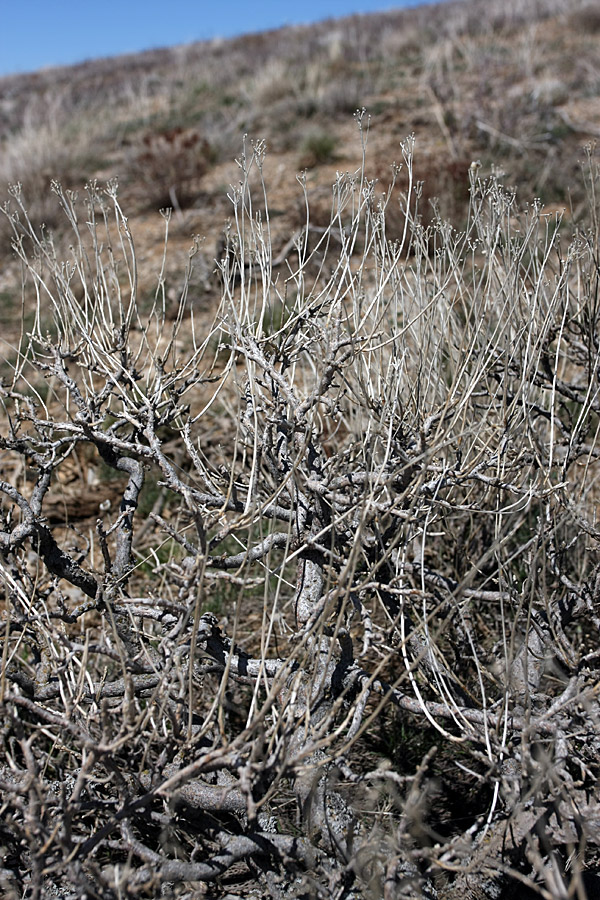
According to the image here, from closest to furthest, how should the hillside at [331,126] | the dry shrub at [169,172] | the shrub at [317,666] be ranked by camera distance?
the shrub at [317,666], the hillside at [331,126], the dry shrub at [169,172]

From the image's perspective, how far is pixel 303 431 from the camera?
71.9 inches

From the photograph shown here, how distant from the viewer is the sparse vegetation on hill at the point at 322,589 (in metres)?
1.44

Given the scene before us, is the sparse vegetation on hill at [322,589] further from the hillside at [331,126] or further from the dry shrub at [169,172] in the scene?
the dry shrub at [169,172]

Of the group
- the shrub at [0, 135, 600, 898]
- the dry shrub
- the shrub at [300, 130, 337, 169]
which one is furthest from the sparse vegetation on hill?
the shrub at [300, 130, 337, 169]

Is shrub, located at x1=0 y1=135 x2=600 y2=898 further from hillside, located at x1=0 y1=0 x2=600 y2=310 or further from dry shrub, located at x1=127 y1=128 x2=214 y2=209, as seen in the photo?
dry shrub, located at x1=127 y1=128 x2=214 y2=209

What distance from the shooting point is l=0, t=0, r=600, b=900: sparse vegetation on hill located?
1.44m

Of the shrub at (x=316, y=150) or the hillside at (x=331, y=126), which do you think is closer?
the hillside at (x=331, y=126)

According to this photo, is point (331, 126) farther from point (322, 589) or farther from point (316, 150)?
point (322, 589)

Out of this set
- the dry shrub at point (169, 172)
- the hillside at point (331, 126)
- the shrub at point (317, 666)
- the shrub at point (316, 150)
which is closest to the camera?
the shrub at point (317, 666)

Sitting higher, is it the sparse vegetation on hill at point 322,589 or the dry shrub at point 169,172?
the dry shrub at point 169,172

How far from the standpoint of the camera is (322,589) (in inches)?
76.7

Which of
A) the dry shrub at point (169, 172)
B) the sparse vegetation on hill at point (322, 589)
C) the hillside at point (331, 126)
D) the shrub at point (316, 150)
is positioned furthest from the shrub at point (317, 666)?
the shrub at point (316, 150)

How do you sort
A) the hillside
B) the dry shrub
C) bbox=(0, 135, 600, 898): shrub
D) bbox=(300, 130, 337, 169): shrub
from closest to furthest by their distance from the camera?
1. bbox=(0, 135, 600, 898): shrub
2. the hillside
3. the dry shrub
4. bbox=(300, 130, 337, 169): shrub

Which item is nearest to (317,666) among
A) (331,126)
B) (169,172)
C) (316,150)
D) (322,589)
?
(322,589)
